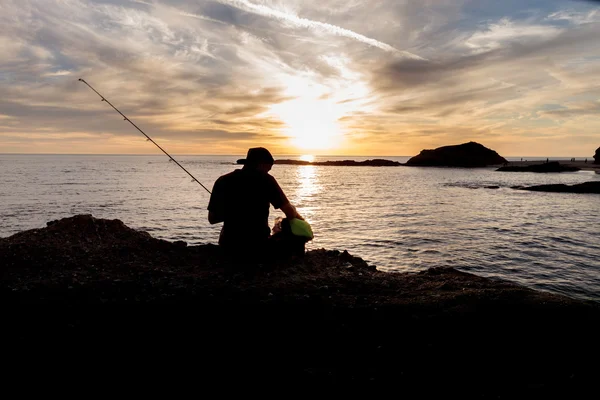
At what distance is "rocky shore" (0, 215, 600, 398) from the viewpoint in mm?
3787

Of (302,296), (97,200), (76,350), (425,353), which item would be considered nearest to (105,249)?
(76,350)

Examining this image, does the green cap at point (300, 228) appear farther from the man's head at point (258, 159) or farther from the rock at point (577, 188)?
the rock at point (577, 188)

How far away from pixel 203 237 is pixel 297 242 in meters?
10.4

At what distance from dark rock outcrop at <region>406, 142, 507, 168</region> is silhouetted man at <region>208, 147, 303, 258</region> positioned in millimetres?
152701

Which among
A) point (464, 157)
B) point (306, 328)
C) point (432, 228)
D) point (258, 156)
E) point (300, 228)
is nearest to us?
point (306, 328)

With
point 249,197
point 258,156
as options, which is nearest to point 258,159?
point 258,156

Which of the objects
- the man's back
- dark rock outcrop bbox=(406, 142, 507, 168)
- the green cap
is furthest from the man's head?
dark rock outcrop bbox=(406, 142, 507, 168)

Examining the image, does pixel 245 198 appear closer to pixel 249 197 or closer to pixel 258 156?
pixel 249 197

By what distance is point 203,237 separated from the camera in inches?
675

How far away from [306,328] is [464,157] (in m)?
156

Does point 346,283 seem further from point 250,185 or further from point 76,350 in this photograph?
point 76,350

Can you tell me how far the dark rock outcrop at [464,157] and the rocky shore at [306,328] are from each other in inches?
5978

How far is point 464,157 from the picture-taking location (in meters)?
144

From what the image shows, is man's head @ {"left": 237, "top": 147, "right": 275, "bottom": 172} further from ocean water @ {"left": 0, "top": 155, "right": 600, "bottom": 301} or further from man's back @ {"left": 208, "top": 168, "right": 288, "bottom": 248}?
ocean water @ {"left": 0, "top": 155, "right": 600, "bottom": 301}
